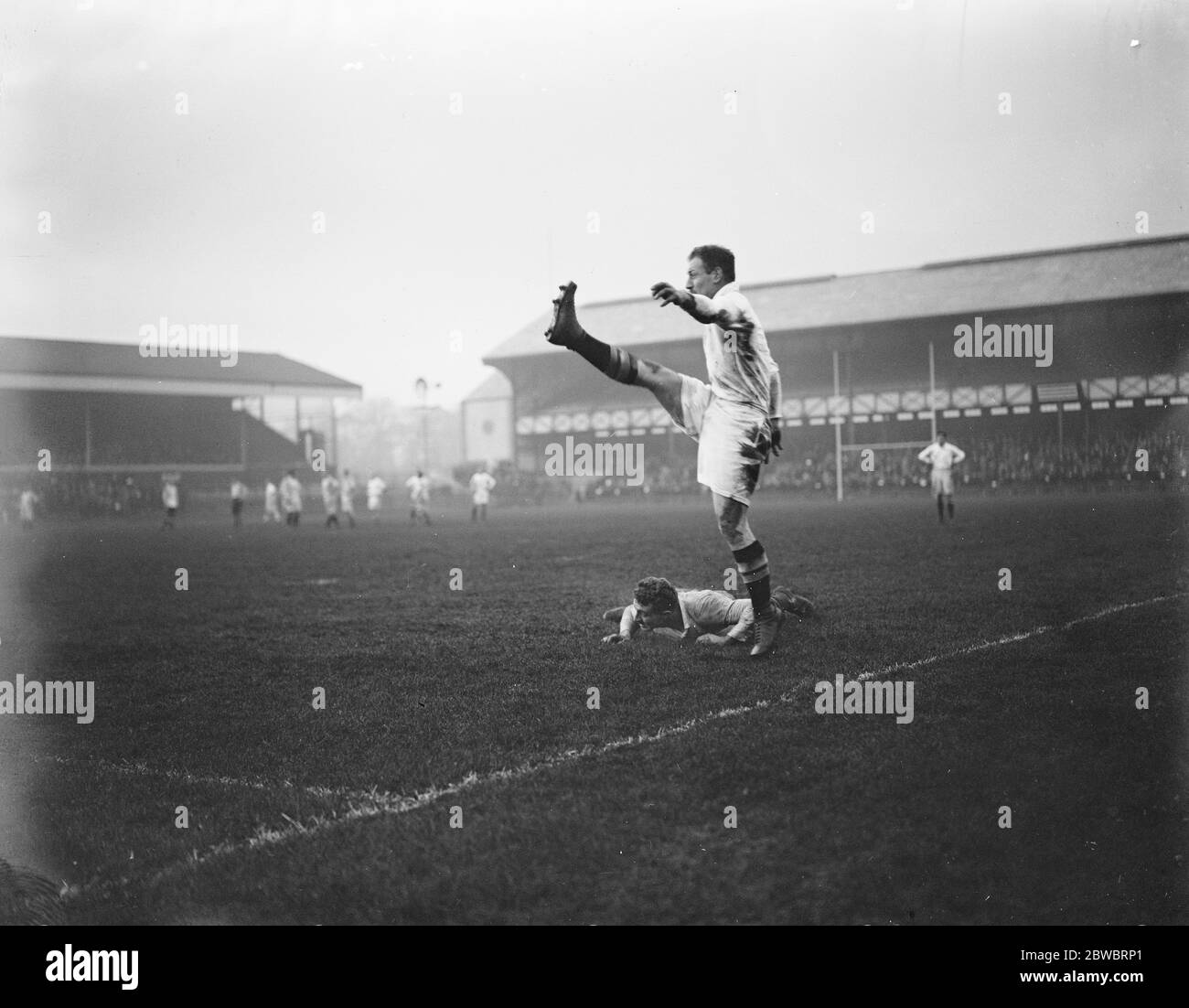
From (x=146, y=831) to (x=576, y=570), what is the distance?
6.95m

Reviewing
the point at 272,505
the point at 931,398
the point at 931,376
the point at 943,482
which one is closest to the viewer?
the point at 943,482

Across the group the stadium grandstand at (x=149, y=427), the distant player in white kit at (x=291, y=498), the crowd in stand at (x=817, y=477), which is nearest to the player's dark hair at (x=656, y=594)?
the crowd in stand at (x=817, y=477)

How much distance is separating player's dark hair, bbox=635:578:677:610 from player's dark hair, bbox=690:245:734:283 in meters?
1.76

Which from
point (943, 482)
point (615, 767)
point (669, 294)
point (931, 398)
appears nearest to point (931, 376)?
point (931, 398)

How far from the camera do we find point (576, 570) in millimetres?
10516

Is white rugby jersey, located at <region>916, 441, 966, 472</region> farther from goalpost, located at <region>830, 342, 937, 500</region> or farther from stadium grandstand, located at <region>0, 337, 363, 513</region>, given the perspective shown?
stadium grandstand, located at <region>0, 337, 363, 513</region>

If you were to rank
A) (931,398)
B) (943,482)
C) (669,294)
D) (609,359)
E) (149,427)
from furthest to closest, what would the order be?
(149,427) → (931,398) → (943,482) → (609,359) → (669,294)

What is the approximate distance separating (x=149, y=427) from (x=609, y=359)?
2691 cm

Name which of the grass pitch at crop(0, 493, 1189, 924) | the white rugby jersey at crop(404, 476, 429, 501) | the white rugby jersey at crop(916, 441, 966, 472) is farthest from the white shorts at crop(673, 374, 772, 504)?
the white rugby jersey at crop(404, 476, 429, 501)

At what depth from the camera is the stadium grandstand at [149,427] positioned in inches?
899

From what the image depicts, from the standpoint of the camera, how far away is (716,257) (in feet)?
17.6

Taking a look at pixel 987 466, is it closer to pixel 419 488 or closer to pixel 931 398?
pixel 931 398

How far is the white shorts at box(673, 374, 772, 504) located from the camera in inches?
216
